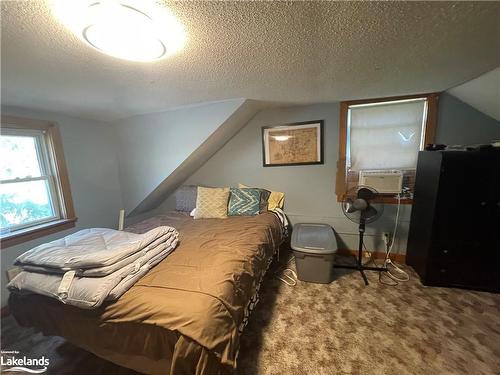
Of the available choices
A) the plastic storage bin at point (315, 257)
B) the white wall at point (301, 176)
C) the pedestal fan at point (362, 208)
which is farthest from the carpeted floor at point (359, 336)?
the white wall at point (301, 176)

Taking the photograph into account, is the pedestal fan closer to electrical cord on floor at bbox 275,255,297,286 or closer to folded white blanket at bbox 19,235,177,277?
electrical cord on floor at bbox 275,255,297,286

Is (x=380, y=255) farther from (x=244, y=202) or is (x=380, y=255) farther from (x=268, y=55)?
(x=268, y=55)

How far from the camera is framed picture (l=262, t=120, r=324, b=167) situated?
2637 mm

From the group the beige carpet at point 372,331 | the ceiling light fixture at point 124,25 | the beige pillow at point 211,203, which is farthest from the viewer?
the beige pillow at point 211,203

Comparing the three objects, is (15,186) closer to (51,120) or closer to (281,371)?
(51,120)

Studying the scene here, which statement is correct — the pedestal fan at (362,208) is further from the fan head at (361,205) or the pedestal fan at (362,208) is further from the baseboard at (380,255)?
the baseboard at (380,255)

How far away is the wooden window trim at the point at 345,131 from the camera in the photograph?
2.24 meters

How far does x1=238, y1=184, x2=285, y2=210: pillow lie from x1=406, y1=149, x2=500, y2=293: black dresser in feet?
5.12

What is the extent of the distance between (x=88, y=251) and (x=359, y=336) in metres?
2.01

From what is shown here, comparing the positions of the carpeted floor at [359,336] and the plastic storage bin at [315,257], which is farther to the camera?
the plastic storage bin at [315,257]

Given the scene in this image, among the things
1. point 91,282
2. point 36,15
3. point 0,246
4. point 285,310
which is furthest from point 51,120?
point 285,310

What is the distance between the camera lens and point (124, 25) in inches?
36.4

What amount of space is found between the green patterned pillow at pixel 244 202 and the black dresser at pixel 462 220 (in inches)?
71.3

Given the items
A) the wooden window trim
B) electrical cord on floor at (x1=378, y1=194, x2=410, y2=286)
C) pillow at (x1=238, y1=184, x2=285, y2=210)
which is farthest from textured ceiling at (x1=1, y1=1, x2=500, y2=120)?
electrical cord on floor at (x1=378, y1=194, x2=410, y2=286)
